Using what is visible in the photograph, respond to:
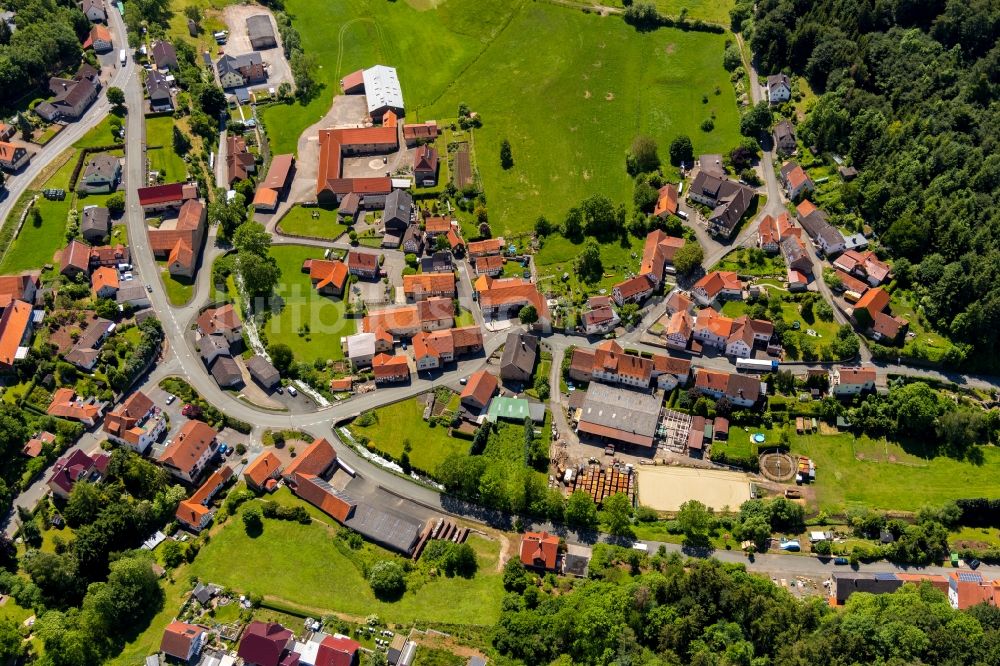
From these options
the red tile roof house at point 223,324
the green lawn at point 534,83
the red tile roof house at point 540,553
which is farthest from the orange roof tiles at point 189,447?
the green lawn at point 534,83

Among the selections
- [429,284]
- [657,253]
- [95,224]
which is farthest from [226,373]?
[657,253]

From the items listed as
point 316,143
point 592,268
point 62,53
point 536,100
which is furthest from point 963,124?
point 62,53

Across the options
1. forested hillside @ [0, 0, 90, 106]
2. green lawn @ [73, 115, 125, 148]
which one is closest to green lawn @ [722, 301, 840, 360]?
green lawn @ [73, 115, 125, 148]

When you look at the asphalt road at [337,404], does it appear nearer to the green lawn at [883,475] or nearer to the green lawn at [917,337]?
the green lawn at [917,337]

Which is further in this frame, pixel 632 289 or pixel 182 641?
pixel 632 289

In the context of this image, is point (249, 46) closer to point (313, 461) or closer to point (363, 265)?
point (363, 265)

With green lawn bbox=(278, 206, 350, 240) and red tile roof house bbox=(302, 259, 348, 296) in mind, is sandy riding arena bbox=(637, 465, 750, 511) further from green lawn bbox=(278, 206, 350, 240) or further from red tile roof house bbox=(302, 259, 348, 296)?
green lawn bbox=(278, 206, 350, 240)
